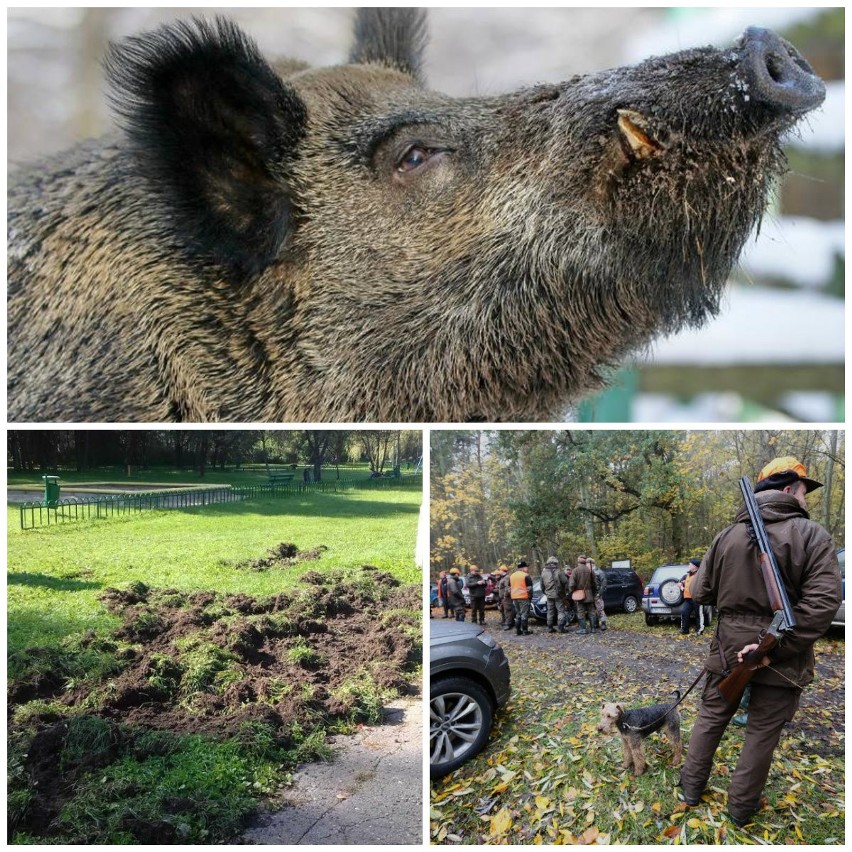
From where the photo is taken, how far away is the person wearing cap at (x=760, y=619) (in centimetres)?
Answer: 327

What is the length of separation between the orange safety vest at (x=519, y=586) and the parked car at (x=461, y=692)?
214mm

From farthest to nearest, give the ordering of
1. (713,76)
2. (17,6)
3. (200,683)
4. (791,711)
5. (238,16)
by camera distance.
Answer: (238,16) < (17,6) < (200,683) < (791,711) < (713,76)

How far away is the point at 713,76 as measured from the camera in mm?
2795

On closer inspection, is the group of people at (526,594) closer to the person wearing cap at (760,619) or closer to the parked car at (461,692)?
the parked car at (461,692)

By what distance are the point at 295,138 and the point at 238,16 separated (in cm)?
151

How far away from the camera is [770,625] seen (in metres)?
3.30

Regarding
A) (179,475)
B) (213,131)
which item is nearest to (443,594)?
(179,475)

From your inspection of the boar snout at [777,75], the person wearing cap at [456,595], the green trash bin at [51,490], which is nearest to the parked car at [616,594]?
the person wearing cap at [456,595]

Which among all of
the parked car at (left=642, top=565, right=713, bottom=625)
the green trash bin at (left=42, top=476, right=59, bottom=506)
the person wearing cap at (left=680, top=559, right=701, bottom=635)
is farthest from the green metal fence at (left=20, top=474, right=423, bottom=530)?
the person wearing cap at (left=680, top=559, right=701, bottom=635)

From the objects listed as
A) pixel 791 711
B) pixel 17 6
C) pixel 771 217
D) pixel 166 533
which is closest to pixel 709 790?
pixel 791 711

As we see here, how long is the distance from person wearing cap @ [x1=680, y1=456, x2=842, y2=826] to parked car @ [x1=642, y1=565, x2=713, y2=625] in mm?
109

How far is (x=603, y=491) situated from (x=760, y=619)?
0.83 meters

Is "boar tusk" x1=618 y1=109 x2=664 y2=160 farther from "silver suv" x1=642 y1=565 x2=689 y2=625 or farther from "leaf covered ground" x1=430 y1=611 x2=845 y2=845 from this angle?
"leaf covered ground" x1=430 y1=611 x2=845 y2=845

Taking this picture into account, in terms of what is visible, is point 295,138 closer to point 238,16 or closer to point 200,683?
point 238,16
